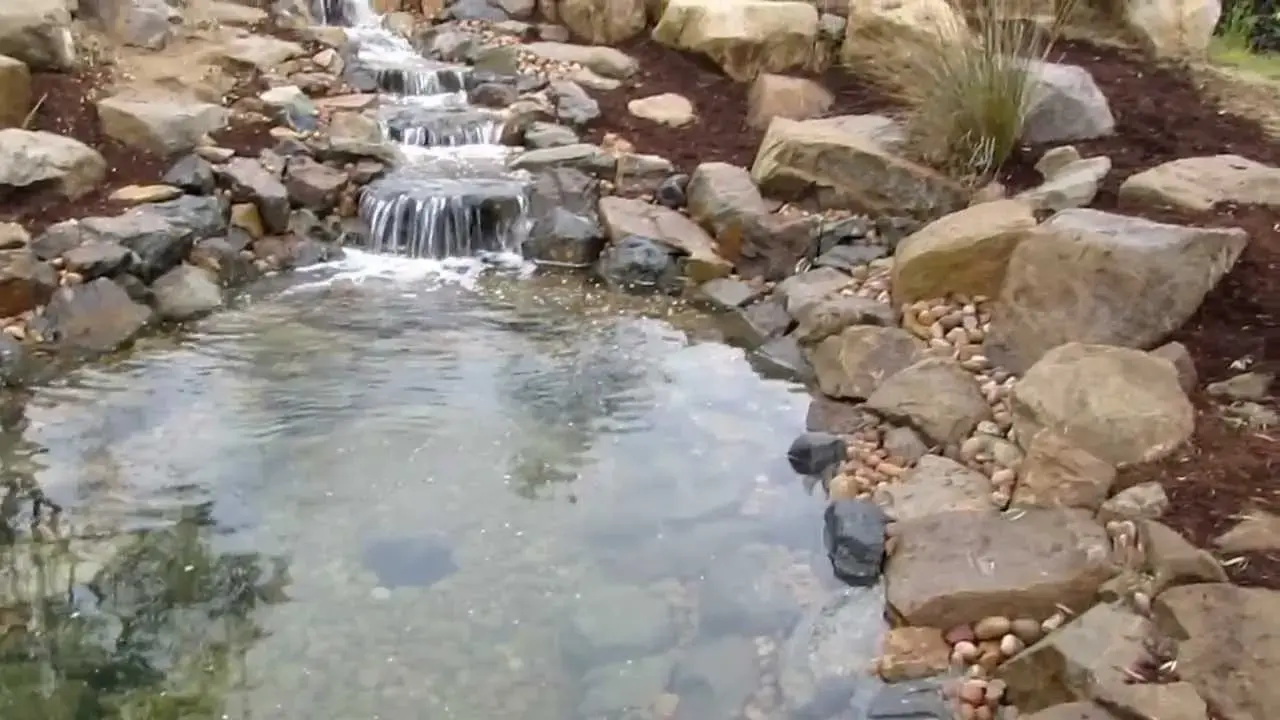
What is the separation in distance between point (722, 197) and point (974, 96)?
1.39 m

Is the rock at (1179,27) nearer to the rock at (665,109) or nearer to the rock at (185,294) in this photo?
the rock at (665,109)

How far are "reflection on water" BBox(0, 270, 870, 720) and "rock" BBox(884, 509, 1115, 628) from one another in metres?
0.33

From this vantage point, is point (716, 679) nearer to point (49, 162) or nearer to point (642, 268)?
point (642, 268)

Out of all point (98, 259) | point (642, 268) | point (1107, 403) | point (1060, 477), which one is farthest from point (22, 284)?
point (1107, 403)

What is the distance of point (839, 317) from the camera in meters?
5.18

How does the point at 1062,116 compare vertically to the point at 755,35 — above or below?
below

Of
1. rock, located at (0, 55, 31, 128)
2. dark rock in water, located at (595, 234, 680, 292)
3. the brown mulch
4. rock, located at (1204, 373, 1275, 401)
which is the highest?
rock, located at (0, 55, 31, 128)

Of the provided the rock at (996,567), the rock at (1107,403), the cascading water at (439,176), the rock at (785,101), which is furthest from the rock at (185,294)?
the rock at (1107,403)

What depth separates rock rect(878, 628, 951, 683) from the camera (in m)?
3.06

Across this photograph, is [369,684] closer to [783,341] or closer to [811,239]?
[783,341]

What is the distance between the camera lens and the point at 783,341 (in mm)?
5309

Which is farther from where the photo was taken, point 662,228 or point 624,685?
point 662,228

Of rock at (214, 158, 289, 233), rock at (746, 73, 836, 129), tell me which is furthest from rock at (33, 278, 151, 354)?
rock at (746, 73, 836, 129)

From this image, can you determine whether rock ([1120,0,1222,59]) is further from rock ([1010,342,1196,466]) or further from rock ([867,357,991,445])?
rock ([1010,342,1196,466])
